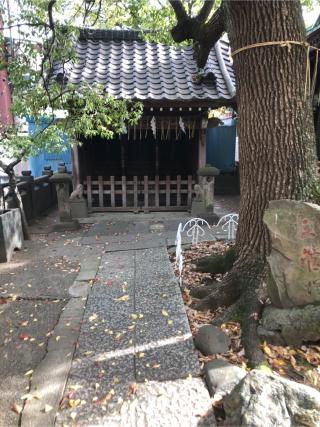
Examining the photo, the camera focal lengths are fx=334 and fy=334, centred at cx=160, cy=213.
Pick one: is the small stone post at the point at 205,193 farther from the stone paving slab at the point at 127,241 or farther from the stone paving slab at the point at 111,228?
the stone paving slab at the point at 127,241

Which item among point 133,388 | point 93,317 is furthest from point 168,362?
point 93,317

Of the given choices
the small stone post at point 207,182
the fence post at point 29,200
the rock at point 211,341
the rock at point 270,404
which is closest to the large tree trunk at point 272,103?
the rock at point 211,341

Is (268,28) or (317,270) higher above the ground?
(268,28)

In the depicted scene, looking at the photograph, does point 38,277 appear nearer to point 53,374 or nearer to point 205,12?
point 53,374

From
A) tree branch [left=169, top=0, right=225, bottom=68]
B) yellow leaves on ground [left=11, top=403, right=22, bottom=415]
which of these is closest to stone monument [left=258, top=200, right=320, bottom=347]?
yellow leaves on ground [left=11, top=403, right=22, bottom=415]

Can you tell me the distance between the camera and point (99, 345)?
320 centimetres

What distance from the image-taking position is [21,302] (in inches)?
170

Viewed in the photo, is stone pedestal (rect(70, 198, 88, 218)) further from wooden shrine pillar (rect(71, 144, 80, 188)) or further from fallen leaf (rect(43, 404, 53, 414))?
fallen leaf (rect(43, 404, 53, 414))

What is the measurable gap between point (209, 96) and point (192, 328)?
6.24 m

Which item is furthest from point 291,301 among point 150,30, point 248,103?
point 150,30

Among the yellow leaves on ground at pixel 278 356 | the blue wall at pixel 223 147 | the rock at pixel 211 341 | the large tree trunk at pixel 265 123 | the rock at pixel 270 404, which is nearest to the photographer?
the rock at pixel 270 404

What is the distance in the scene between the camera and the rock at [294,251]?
297 centimetres

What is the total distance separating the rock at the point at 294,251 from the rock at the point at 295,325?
0.28ft

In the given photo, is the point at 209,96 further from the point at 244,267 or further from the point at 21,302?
the point at 21,302
